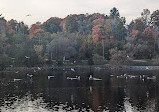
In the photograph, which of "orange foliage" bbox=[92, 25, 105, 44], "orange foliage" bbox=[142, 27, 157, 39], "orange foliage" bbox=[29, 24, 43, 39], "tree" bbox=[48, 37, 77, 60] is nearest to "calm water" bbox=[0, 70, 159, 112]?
"tree" bbox=[48, 37, 77, 60]

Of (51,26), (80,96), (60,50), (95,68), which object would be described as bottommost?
(80,96)

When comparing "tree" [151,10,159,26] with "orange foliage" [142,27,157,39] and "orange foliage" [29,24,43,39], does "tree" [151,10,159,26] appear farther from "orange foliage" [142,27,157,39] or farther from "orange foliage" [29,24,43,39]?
"orange foliage" [29,24,43,39]

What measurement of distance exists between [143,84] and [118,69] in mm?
38661

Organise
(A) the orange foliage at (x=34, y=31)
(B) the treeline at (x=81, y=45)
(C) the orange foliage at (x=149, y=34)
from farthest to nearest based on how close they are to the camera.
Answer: (A) the orange foliage at (x=34, y=31) < (C) the orange foliage at (x=149, y=34) < (B) the treeline at (x=81, y=45)

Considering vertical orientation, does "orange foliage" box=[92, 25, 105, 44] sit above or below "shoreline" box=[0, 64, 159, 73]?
above

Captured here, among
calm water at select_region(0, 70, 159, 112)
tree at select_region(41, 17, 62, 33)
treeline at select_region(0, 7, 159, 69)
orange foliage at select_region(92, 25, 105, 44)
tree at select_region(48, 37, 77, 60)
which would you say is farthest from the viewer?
tree at select_region(41, 17, 62, 33)

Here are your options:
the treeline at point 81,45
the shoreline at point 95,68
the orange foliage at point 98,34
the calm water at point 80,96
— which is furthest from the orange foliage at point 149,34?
the calm water at point 80,96

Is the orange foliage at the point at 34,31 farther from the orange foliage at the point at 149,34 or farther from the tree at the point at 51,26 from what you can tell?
the orange foliage at the point at 149,34

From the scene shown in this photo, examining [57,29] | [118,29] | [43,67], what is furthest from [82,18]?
[43,67]

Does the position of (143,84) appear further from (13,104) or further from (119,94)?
(13,104)

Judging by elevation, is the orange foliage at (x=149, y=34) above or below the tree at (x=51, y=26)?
below

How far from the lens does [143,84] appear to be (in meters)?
68.3

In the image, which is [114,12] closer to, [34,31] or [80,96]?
[34,31]

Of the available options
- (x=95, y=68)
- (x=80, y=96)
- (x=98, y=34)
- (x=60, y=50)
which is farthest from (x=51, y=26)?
(x=80, y=96)
